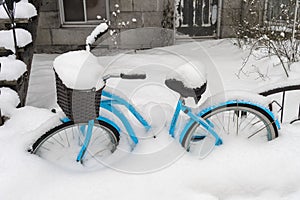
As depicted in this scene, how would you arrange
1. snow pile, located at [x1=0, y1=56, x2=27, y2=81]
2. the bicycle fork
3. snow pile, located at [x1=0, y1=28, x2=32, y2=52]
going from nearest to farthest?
the bicycle fork, snow pile, located at [x1=0, y1=56, x2=27, y2=81], snow pile, located at [x1=0, y1=28, x2=32, y2=52]

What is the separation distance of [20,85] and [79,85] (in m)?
1.07

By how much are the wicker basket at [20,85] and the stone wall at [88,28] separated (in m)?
3.02

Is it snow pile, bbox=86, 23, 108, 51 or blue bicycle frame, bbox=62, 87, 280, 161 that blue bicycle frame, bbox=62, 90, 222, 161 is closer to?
blue bicycle frame, bbox=62, 87, 280, 161

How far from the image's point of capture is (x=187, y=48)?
5660 millimetres

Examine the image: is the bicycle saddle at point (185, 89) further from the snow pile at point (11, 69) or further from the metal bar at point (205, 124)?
the snow pile at point (11, 69)

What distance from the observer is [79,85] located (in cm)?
208

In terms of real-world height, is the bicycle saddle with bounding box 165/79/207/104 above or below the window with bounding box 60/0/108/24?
below

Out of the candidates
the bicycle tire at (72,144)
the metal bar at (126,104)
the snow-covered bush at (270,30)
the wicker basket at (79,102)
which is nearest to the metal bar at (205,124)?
the metal bar at (126,104)

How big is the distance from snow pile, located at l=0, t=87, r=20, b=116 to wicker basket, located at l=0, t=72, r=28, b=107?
4cm

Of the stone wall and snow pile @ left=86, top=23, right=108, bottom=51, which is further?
the stone wall

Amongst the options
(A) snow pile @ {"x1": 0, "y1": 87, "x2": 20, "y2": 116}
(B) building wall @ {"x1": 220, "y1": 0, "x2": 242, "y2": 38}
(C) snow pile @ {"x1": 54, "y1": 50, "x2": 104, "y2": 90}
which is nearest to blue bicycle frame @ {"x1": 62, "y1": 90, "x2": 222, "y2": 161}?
(C) snow pile @ {"x1": 54, "y1": 50, "x2": 104, "y2": 90}

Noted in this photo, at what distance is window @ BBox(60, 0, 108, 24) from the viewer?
19.2ft

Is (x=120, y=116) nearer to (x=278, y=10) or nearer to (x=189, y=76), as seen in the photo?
(x=189, y=76)

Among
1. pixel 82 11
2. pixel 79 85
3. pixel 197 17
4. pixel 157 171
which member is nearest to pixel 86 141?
pixel 79 85
